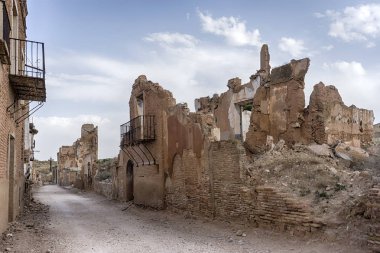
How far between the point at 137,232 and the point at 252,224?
3328 mm

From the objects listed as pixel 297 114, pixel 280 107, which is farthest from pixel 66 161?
pixel 297 114

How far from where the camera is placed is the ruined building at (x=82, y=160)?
1425 inches

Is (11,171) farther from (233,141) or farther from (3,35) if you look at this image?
(233,141)

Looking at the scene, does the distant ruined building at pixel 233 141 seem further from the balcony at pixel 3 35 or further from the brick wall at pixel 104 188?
the balcony at pixel 3 35

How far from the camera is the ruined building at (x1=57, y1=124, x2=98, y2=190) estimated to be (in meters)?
A: 36.2

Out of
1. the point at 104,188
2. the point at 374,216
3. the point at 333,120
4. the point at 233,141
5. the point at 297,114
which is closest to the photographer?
the point at 374,216

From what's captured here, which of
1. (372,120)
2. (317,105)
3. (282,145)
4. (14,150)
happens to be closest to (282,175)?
(282,145)

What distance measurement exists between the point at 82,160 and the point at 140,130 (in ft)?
81.0

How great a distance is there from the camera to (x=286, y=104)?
17312 mm

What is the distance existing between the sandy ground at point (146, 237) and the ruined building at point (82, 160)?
20160 mm

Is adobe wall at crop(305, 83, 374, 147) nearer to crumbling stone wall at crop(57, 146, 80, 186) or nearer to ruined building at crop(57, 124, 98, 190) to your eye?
ruined building at crop(57, 124, 98, 190)

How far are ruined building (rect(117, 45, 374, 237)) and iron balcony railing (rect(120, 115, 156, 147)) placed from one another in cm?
5

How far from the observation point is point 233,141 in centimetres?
1285

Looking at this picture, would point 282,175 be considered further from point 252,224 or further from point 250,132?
point 250,132
